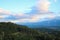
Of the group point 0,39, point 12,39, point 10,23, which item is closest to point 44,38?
point 12,39

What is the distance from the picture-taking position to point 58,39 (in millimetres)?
53688

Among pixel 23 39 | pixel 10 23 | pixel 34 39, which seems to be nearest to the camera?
pixel 23 39

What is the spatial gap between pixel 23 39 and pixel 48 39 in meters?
10.3

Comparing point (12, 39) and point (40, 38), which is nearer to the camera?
point (12, 39)

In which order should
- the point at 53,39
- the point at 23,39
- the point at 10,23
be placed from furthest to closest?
the point at 10,23
the point at 53,39
the point at 23,39

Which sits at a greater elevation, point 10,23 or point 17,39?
point 10,23

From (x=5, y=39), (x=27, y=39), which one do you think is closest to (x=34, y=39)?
(x=27, y=39)

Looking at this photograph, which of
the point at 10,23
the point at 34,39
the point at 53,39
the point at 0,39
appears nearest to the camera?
the point at 0,39

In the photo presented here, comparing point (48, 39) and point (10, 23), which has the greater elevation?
point (10, 23)

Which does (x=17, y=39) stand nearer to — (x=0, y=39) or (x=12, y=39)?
(x=12, y=39)

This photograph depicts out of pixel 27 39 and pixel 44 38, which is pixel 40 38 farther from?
pixel 27 39

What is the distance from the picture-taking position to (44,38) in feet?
186

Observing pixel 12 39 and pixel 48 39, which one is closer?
pixel 12 39

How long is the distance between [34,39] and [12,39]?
748cm
